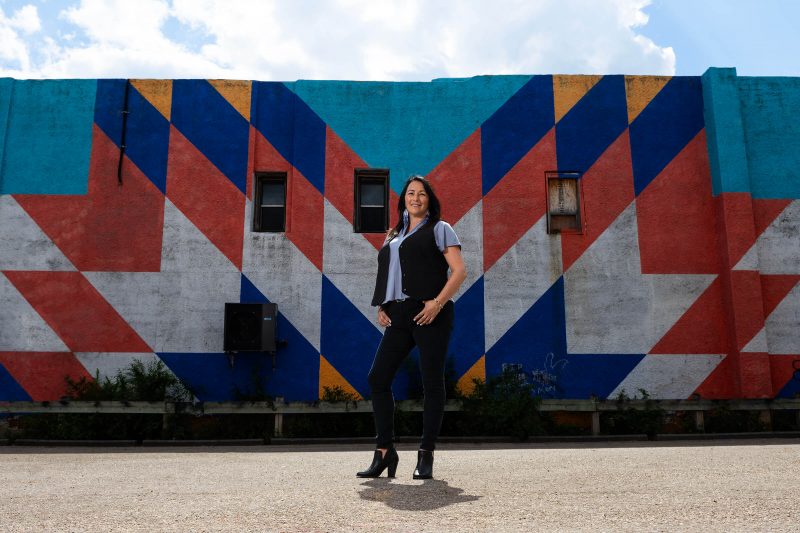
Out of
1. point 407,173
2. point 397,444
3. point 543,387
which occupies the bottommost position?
point 397,444

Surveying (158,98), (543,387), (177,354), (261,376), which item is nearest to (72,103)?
(158,98)

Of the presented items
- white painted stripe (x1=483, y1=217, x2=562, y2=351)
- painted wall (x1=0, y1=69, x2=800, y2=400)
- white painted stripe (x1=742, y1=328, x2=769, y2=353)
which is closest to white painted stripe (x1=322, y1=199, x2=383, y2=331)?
painted wall (x1=0, y1=69, x2=800, y2=400)

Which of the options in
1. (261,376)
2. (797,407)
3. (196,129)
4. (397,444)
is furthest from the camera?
(196,129)

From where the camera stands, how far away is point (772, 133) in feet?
36.0

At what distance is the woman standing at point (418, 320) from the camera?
152 inches

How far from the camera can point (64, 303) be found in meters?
10.2

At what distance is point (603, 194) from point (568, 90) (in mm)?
1967

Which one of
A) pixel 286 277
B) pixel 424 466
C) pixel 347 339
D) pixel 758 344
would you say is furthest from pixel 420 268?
pixel 758 344

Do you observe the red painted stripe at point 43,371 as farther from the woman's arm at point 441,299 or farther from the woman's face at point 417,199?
the woman's arm at point 441,299

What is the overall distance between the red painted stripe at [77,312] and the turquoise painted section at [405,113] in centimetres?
479

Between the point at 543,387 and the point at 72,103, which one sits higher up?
the point at 72,103

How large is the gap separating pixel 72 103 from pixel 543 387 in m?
9.31

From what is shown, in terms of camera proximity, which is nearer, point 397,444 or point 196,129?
point 397,444

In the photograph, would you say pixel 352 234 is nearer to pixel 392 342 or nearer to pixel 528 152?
pixel 528 152
